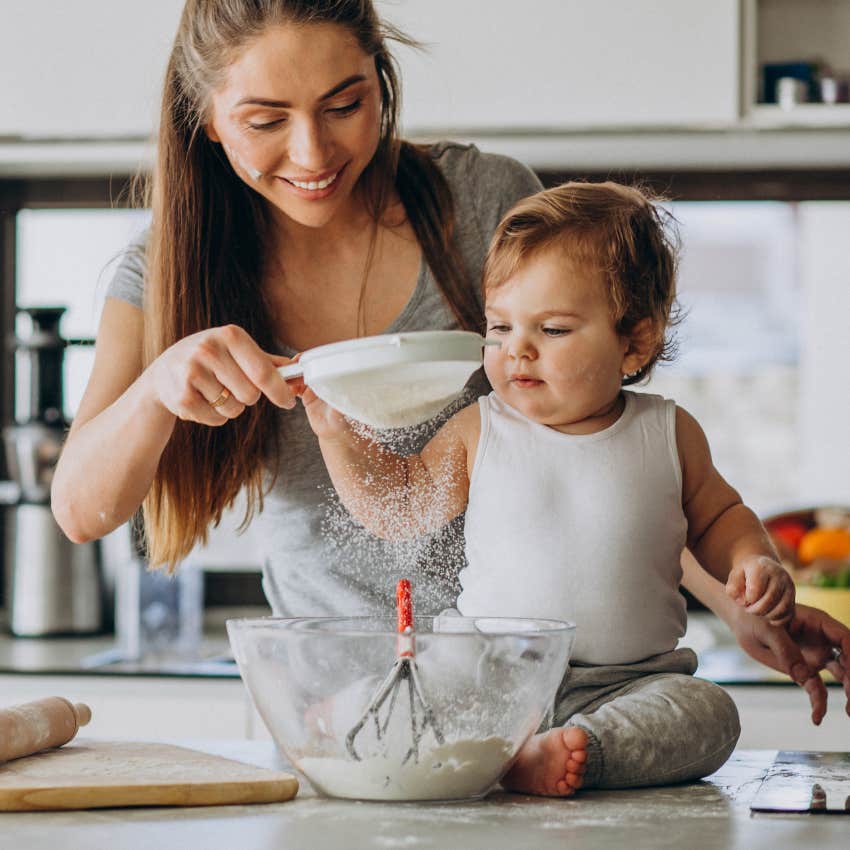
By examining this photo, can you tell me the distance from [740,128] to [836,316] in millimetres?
572

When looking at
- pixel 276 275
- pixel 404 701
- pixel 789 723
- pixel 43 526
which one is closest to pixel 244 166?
pixel 276 275

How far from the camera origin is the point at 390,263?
5.08 ft

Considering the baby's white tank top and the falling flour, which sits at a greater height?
the baby's white tank top

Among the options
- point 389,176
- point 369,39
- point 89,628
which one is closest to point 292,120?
point 369,39

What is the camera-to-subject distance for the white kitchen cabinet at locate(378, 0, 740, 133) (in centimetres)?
228

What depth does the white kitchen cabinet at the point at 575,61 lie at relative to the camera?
2.28 metres

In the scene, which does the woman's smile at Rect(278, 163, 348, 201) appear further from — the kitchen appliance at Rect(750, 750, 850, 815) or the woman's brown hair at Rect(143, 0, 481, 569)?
the kitchen appliance at Rect(750, 750, 850, 815)

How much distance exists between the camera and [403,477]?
134 cm

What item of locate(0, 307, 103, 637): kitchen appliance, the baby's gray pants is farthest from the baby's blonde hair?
Answer: locate(0, 307, 103, 637): kitchen appliance

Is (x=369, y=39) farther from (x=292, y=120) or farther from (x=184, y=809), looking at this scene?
(x=184, y=809)

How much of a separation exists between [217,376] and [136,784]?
321mm

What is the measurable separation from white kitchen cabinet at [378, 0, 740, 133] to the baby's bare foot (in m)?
1.50

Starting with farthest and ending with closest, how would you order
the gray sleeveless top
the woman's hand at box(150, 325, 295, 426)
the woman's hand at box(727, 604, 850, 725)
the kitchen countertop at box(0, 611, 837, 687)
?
the kitchen countertop at box(0, 611, 837, 687)
the gray sleeveless top
the woman's hand at box(727, 604, 850, 725)
the woman's hand at box(150, 325, 295, 426)

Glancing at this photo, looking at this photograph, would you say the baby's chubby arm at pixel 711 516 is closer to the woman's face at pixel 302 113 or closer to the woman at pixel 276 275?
the woman at pixel 276 275
